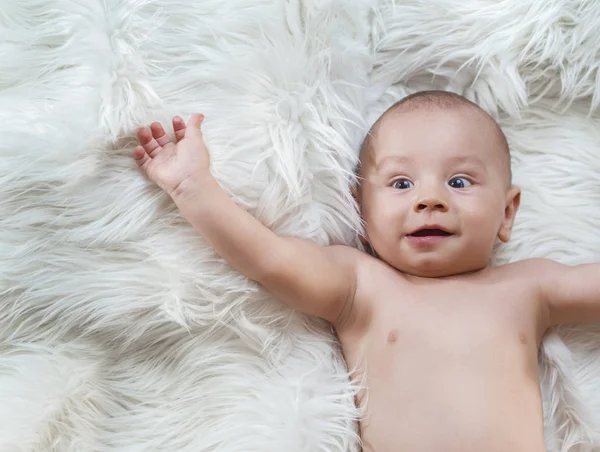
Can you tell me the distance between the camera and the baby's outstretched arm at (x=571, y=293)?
96 centimetres

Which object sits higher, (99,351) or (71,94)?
(71,94)

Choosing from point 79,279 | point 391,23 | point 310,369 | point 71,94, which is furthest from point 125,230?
point 391,23

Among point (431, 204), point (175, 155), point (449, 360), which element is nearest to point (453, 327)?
point (449, 360)

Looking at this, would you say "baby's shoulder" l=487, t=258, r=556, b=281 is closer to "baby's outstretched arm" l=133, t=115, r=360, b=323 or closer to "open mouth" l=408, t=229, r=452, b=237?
"open mouth" l=408, t=229, r=452, b=237

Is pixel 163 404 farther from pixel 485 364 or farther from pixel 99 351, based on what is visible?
pixel 485 364

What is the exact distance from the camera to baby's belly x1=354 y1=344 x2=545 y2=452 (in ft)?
2.90

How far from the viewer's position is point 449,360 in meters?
0.92

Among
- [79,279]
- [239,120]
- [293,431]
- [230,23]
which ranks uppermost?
[230,23]

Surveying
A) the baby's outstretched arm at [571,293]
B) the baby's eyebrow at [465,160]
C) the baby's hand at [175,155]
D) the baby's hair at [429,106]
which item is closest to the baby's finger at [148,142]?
the baby's hand at [175,155]

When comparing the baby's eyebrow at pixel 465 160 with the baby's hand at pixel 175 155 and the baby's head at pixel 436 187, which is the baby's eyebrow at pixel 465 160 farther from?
the baby's hand at pixel 175 155

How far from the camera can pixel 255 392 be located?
36.4 inches

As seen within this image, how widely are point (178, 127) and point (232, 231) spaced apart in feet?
0.53

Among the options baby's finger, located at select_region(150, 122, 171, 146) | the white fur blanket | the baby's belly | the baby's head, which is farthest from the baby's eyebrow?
baby's finger, located at select_region(150, 122, 171, 146)

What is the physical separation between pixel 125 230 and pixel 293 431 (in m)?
0.34
